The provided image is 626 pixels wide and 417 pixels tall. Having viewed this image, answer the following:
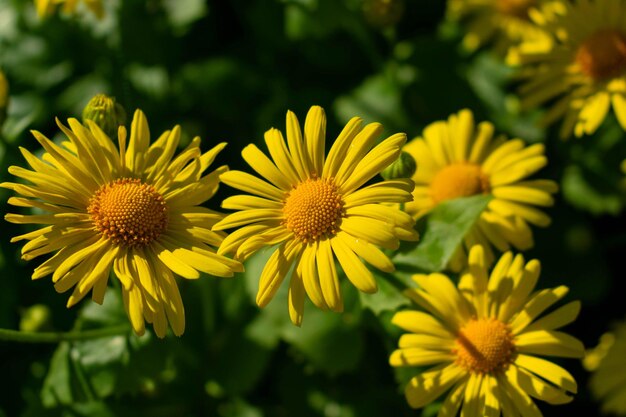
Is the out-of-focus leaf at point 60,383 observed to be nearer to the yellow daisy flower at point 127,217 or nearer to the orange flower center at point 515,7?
the yellow daisy flower at point 127,217

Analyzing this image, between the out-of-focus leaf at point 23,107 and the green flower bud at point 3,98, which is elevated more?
the out-of-focus leaf at point 23,107

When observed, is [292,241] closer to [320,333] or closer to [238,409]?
[320,333]

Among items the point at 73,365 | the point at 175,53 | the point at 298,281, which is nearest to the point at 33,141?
the point at 175,53

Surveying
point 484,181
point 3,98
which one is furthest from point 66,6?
point 484,181

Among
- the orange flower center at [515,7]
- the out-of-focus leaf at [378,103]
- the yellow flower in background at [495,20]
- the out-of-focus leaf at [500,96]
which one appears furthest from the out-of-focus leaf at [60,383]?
the orange flower center at [515,7]

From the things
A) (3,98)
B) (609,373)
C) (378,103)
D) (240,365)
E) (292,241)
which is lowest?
(609,373)

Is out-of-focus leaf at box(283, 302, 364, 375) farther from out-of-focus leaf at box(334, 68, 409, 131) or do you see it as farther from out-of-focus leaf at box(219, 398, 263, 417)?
out-of-focus leaf at box(334, 68, 409, 131)
